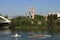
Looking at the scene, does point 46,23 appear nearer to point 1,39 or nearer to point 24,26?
point 24,26

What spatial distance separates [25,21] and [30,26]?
258 centimetres

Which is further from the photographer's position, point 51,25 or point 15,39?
point 51,25

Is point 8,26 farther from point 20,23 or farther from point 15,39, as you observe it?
point 15,39

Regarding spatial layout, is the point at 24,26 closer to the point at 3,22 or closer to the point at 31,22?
the point at 31,22

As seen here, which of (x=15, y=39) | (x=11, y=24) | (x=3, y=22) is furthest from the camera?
(x=3, y=22)

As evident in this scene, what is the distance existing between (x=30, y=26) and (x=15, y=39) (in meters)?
38.1

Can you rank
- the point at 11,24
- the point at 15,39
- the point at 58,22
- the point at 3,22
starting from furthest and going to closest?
1. the point at 3,22
2. the point at 11,24
3. the point at 58,22
4. the point at 15,39

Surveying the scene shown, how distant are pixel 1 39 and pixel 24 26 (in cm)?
3927

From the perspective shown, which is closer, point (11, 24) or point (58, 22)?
point (58, 22)

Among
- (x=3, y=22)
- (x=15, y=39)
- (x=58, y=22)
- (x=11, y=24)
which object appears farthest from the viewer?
(x=3, y=22)

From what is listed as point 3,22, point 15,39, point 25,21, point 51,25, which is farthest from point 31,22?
point 15,39

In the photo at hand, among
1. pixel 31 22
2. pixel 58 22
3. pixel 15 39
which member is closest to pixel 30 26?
pixel 31 22

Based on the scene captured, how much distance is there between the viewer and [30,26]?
80.9 m

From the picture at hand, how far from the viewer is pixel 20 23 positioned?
82438mm
